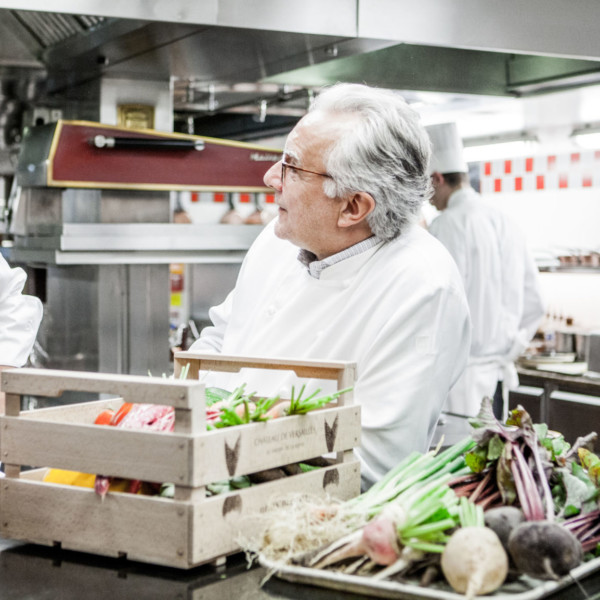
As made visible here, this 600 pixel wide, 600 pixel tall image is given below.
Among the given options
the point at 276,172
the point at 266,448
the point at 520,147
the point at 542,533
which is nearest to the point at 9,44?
the point at 276,172

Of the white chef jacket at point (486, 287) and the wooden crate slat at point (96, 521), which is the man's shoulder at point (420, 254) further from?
the white chef jacket at point (486, 287)

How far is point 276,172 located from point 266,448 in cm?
87

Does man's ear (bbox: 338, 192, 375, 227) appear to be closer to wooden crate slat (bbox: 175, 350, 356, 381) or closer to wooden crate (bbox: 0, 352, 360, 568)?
wooden crate slat (bbox: 175, 350, 356, 381)

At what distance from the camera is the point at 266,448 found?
4.25 ft

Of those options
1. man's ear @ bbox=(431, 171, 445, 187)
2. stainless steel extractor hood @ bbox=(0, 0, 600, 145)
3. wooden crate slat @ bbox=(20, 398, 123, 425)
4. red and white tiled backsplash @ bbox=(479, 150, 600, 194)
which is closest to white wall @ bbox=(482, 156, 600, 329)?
red and white tiled backsplash @ bbox=(479, 150, 600, 194)

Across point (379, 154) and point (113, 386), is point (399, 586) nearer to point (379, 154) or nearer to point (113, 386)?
point (113, 386)

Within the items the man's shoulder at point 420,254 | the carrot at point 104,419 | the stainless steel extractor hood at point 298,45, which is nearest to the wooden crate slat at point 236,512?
the carrot at point 104,419

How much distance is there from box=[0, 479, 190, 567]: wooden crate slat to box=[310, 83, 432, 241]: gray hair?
36.5 inches

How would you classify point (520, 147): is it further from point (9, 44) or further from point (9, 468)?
point (9, 468)

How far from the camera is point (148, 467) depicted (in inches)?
47.7

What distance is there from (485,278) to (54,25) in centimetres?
250

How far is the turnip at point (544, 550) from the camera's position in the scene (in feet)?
3.76

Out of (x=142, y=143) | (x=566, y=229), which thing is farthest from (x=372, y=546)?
(x=566, y=229)

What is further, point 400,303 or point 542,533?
point 400,303
